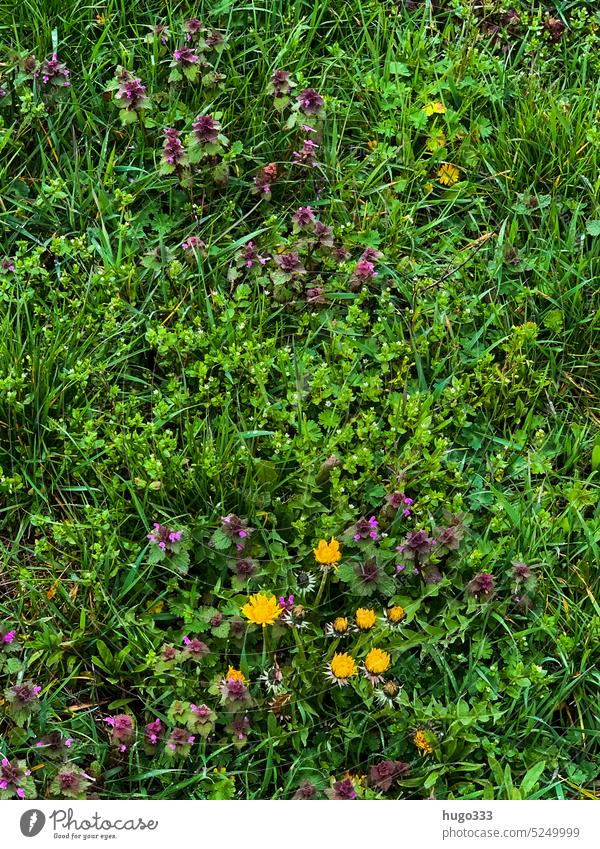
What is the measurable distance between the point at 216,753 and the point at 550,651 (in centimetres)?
98

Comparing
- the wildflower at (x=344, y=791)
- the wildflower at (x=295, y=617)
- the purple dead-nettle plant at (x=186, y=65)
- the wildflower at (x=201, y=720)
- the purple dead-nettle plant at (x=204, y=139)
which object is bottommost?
the wildflower at (x=344, y=791)

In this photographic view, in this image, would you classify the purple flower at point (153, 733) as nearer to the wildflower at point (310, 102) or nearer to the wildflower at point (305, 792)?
the wildflower at point (305, 792)

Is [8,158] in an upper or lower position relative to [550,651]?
upper

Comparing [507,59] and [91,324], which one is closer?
[91,324]

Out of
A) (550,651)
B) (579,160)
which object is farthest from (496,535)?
(579,160)

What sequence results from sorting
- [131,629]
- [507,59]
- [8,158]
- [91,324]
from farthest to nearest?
[507,59], [8,158], [91,324], [131,629]

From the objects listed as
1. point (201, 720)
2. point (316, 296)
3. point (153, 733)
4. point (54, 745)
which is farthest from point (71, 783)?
point (316, 296)

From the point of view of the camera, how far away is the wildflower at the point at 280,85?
356cm

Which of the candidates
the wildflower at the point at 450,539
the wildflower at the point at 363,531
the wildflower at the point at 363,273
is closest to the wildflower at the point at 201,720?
the wildflower at the point at 363,531

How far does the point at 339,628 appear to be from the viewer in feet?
9.05

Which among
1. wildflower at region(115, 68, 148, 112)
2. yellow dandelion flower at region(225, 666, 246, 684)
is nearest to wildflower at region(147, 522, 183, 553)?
yellow dandelion flower at region(225, 666, 246, 684)

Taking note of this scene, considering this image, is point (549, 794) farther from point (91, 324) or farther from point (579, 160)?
point (579, 160)

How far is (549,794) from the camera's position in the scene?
8.73 ft
